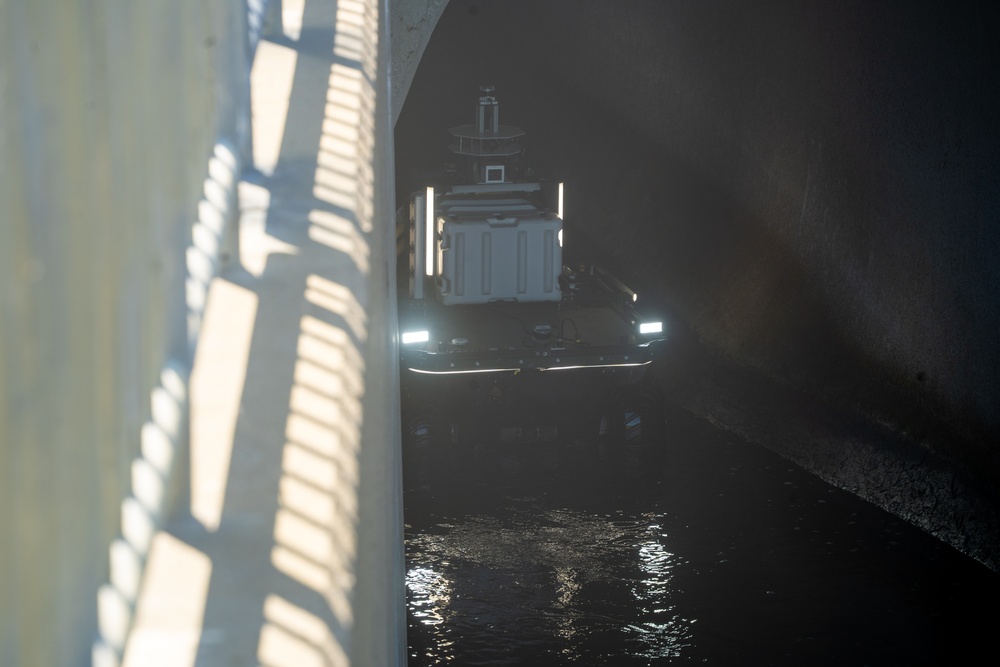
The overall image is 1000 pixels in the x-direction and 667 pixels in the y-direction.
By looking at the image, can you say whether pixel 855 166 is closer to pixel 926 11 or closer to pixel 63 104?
pixel 926 11

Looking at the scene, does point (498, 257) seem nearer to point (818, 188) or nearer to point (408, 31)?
point (408, 31)

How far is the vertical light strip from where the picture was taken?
13570 millimetres

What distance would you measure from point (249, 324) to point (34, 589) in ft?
3.98

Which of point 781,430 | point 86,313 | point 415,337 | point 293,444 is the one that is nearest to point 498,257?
point 415,337

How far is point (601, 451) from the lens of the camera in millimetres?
12820

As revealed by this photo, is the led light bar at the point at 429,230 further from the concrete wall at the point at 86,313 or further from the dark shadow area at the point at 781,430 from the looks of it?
the concrete wall at the point at 86,313

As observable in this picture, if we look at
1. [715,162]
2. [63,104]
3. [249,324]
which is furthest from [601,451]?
[63,104]

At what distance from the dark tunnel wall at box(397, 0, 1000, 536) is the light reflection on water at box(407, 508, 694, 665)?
10.0 ft

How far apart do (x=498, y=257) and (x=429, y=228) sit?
844mm

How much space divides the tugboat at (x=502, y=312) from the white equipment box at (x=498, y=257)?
1cm

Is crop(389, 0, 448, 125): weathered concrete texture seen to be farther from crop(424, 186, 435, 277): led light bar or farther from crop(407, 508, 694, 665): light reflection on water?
crop(407, 508, 694, 665): light reflection on water

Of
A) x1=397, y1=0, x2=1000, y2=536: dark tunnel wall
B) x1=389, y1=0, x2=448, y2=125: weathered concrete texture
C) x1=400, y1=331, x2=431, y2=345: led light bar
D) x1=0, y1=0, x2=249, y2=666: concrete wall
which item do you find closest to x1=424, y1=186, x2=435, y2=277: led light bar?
x1=389, y1=0, x2=448, y2=125: weathered concrete texture

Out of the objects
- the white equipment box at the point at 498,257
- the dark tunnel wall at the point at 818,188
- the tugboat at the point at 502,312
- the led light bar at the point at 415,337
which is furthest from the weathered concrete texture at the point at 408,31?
the dark tunnel wall at the point at 818,188

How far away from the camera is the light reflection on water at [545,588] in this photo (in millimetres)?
9367
